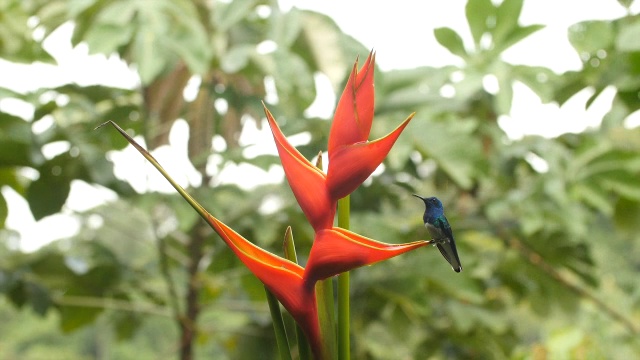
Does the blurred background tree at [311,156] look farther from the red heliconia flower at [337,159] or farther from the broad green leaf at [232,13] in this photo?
the red heliconia flower at [337,159]

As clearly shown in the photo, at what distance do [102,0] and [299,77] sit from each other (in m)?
0.29

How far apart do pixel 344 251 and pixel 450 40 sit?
27.2 inches

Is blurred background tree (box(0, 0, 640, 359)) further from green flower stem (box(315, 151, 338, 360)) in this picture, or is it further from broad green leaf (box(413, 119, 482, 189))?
green flower stem (box(315, 151, 338, 360))

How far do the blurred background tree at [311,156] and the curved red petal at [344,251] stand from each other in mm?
508

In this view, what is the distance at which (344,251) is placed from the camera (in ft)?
0.77

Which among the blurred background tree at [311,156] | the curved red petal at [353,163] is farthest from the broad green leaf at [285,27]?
the curved red petal at [353,163]

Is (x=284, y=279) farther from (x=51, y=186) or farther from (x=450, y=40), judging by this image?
(x=51, y=186)

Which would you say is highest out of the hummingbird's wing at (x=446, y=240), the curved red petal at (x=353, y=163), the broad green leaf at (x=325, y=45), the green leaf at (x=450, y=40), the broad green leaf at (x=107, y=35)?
the curved red petal at (x=353, y=163)

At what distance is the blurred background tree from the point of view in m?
0.87

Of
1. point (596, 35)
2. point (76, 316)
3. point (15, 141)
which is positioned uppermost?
point (596, 35)

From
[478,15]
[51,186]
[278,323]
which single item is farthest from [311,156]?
[278,323]

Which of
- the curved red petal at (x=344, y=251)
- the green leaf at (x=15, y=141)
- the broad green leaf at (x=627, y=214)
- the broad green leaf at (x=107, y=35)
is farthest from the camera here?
the broad green leaf at (x=627, y=214)

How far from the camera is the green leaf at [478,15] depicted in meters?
0.84

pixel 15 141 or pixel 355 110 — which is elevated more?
pixel 355 110
